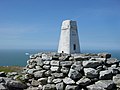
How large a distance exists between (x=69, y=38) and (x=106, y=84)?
18.6 ft

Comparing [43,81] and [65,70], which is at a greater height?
[65,70]

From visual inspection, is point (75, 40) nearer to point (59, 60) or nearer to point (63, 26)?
point (63, 26)

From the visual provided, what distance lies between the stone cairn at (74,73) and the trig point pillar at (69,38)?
191cm

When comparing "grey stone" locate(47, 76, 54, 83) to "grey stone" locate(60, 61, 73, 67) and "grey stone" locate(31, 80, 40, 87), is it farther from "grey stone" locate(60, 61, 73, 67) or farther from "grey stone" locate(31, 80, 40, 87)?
"grey stone" locate(60, 61, 73, 67)

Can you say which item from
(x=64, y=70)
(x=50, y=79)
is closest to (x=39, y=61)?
(x=50, y=79)

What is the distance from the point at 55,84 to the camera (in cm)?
1394

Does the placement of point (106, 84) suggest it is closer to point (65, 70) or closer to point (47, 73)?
point (65, 70)

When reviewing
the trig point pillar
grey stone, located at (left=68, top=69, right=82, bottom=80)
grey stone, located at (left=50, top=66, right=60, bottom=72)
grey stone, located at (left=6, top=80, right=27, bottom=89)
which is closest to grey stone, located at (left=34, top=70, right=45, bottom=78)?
grey stone, located at (left=50, top=66, right=60, bottom=72)

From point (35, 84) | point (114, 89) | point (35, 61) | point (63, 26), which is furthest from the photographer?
point (63, 26)

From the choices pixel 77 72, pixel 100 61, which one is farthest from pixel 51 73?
pixel 100 61

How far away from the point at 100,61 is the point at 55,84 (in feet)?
10.2

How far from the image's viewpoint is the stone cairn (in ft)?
42.9

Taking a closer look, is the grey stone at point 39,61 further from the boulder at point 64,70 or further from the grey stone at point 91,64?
the grey stone at point 91,64

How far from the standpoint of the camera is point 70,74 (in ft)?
44.1
